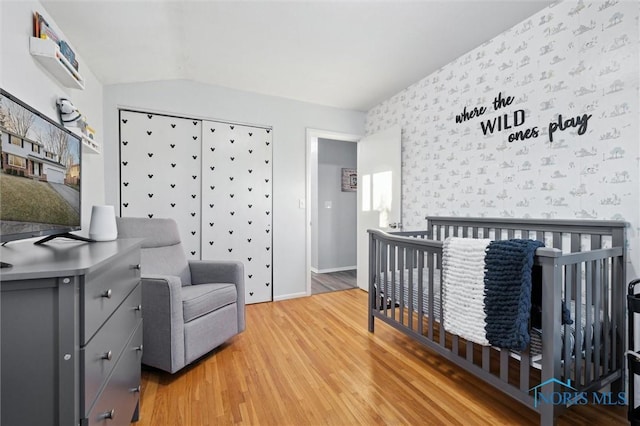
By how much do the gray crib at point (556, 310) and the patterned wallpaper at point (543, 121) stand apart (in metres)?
0.14

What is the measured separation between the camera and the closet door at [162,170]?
2617 mm

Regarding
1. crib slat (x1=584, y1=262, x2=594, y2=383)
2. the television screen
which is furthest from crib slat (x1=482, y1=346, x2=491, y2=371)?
the television screen

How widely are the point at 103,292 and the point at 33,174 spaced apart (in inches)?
20.6

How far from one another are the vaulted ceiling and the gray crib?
54.9 inches

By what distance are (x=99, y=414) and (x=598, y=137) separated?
A: 8.28 ft

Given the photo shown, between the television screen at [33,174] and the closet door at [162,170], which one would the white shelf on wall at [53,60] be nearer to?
the television screen at [33,174]

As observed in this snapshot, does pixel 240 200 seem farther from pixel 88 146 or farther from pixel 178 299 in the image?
pixel 178 299

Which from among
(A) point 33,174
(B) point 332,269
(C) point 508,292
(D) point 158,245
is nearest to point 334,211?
(B) point 332,269

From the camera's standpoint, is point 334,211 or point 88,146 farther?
point 334,211

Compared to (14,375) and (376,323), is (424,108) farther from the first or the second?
(14,375)

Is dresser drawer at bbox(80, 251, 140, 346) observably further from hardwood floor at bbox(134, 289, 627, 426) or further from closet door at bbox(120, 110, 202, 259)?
closet door at bbox(120, 110, 202, 259)

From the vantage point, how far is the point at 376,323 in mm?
2541

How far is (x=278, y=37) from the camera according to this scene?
6.98 ft

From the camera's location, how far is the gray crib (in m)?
1.20
